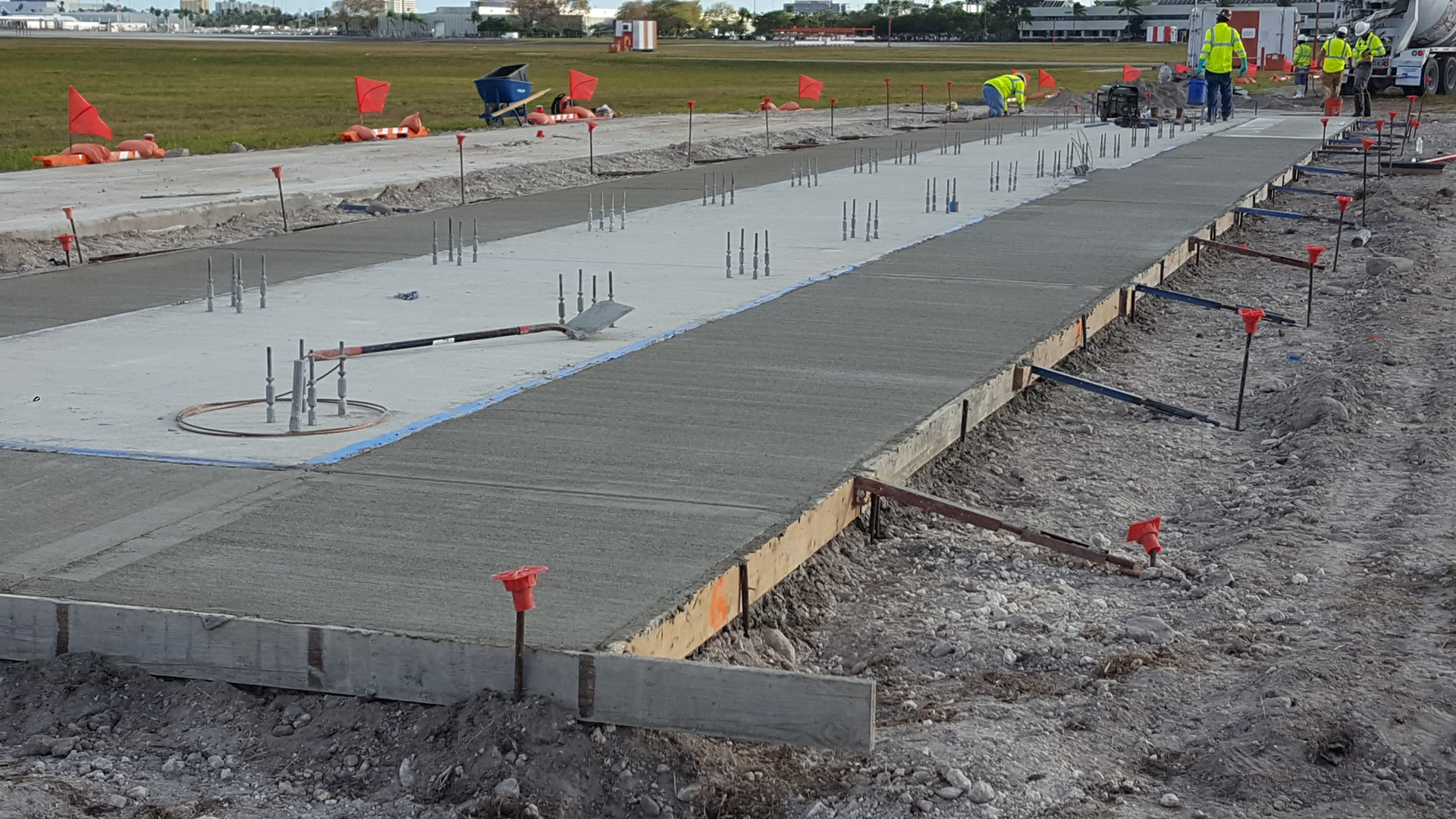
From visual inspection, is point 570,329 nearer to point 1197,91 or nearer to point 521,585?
point 521,585

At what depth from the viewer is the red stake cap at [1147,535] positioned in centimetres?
818

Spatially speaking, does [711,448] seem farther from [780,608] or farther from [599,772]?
[599,772]

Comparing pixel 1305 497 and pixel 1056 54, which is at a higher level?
pixel 1056 54

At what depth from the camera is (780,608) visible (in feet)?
24.4

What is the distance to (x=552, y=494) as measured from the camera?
26.1ft

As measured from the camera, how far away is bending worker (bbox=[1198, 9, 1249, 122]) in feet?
130

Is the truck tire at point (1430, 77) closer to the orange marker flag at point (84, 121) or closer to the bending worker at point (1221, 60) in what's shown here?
the bending worker at point (1221, 60)

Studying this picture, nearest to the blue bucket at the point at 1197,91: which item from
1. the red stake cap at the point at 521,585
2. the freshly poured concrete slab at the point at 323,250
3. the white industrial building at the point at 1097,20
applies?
the freshly poured concrete slab at the point at 323,250

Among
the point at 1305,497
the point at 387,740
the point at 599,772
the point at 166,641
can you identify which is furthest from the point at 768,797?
the point at 1305,497

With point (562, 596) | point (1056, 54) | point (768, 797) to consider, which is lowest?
point (768, 797)

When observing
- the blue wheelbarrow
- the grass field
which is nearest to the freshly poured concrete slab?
the grass field

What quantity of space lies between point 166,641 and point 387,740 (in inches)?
40.6

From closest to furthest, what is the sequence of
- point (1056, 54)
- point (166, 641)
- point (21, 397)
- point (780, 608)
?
point (166, 641), point (780, 608), point (21, 397), point (1056, 54)

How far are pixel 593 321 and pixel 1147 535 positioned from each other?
5139 millimetres
